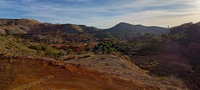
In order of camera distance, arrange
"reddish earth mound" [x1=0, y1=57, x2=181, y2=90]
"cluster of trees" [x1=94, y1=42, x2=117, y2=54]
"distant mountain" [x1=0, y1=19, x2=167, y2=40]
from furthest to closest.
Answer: "distant mountain" [x1=0, y1=19, x2=167, y2=40] < "cluster of trees" [x1=94, y1=42, x2=117, y2=54] < "reddish earth mound" [x1=0, y1=57, x2=181, y2=90]

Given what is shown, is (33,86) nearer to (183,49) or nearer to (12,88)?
(12,88)

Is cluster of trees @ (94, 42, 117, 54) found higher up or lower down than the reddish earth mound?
lower down

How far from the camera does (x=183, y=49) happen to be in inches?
1079

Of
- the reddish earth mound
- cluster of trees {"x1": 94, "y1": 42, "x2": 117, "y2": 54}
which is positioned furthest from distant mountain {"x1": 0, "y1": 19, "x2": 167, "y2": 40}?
the reddish earth mound

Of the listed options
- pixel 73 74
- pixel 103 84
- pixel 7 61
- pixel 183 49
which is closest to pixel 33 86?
pixel 73 74

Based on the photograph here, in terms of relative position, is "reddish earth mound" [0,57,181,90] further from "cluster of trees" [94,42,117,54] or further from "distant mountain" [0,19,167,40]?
"distant mountain" [0,19,167,40]

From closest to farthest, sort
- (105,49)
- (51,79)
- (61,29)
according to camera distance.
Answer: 1. (51,79)
2. (105,49)
3. (61,29)

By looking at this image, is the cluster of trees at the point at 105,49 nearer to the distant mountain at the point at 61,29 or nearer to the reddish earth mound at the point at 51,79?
the reddish earth mound at the point at 51,79

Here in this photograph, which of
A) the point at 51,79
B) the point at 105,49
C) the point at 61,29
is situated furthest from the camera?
the point at 61,29

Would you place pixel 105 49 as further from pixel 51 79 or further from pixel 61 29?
pixel 61 29

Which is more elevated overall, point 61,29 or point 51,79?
point 61,29

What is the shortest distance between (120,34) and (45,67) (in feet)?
260

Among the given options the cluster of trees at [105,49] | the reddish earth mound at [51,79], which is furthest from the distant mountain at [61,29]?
the reddish earth mound at [51,79]

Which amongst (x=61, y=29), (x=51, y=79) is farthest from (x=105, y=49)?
(x=61, y=29)
